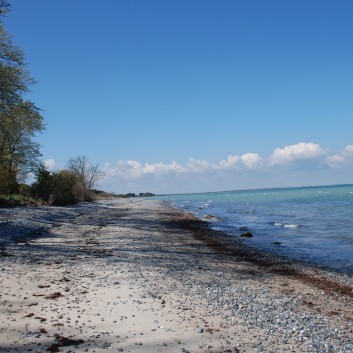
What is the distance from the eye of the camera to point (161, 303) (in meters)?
7.68

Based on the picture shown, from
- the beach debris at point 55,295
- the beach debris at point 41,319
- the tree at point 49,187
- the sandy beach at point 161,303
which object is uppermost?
the tree at point 49,187

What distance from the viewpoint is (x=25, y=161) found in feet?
139

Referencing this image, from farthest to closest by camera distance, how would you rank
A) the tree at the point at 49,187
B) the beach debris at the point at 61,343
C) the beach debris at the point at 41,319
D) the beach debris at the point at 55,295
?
1. the tree at the point at 49,187
2. the beach debris at the point at 55,295
3. the beach debris at the point at 41,319
4. the beach debris at the point at 61,343

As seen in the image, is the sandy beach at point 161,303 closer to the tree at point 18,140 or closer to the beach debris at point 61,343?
the beach debris at point 61,343

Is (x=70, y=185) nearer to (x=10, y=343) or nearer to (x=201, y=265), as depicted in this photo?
(x=201, y=265)

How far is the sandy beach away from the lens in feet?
18.9

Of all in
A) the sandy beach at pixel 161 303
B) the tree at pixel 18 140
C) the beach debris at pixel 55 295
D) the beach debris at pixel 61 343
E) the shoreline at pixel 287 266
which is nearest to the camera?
the beach debris at pixel 61 343

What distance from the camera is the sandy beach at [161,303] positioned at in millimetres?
5773

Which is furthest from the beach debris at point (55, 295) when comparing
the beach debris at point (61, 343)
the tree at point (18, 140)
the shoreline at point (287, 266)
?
the tree at point (18, 140)

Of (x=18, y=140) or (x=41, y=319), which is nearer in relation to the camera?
(x=41, y=319)

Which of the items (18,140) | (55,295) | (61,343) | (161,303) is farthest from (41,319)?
(18,140)

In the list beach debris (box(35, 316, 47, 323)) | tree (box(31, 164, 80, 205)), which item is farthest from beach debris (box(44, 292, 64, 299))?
tree (box(31, 164, 80, 205))

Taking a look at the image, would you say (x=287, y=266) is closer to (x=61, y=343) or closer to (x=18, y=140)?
(x=61, y=343)

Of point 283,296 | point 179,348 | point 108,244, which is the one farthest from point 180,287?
point 108,244
